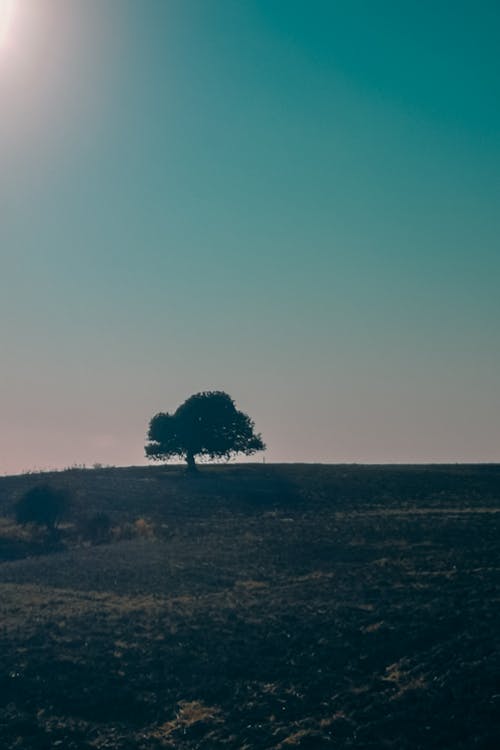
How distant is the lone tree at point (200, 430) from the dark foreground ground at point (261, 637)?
1784 inches

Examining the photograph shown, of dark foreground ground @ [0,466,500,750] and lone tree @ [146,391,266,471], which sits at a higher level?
lone tree @ [146,391,266,471]

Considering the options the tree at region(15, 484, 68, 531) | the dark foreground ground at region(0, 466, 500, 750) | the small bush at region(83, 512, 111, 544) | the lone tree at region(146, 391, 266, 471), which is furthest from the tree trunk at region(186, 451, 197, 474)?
the dark foreground ground at region(0, 466, 500, 750)

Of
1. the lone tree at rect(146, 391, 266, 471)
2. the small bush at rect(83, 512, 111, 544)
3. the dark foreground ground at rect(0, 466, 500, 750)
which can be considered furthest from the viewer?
the lone tree at rect(146, 391, 266, 471)

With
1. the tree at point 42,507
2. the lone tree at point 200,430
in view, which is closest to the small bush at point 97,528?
the tree at point 42,507

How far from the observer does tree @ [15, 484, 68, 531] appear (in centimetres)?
6931

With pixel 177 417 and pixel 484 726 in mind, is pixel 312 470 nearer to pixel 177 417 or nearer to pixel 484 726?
pixel 177 417

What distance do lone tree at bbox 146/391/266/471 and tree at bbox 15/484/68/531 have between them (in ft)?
118

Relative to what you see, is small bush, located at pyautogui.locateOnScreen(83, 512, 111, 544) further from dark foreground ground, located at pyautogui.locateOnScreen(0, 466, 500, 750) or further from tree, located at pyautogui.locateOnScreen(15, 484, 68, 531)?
tree, located at pyautogui.locateOnScreen(15, 484, 68, 531)

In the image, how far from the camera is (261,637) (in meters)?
32.6

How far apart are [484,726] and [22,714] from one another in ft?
46.7

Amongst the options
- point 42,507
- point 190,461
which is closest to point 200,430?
point 190,461

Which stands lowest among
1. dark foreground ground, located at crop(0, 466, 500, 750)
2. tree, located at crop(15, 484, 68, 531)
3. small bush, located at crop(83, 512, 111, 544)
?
dark foreground ground, located at crop(0, 466, 500, 750)

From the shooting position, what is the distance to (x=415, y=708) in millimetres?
23859

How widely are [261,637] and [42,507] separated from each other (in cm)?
4121
